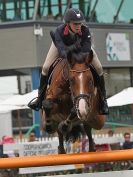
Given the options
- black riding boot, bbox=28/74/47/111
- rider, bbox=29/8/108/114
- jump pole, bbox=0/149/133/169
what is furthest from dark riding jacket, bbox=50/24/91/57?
jump pole, bbox=0/149/133/169

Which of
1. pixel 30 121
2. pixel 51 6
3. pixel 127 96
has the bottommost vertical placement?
pixel 30 121

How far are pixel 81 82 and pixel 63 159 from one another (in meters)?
1.81

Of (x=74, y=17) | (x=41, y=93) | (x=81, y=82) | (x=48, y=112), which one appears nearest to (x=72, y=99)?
(x=81, y=82)

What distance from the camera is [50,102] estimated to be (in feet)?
34.7

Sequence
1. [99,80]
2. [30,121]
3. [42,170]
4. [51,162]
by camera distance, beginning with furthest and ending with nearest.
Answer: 1. [30,121]
2. [42,170]
3. [99,80]
4. [51,162]

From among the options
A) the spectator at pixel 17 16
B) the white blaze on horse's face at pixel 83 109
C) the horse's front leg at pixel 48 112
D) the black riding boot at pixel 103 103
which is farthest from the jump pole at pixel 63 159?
the spectator at pixel 17 16

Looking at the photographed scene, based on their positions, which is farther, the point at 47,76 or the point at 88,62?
the point at 47,76

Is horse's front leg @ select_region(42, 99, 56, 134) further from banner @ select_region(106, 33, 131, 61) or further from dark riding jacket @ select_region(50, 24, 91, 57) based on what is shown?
banner @ select_region(106, 33, 131, 61)

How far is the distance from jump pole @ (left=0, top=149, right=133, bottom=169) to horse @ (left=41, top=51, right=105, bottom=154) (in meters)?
1.14

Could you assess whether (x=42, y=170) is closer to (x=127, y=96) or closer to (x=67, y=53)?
(x=67, y=53)

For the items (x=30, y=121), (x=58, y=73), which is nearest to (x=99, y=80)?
(x=58, y=73)

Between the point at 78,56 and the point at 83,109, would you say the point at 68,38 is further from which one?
the point at 83,109

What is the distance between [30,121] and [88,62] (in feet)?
74.9

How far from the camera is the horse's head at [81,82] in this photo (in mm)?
9336
